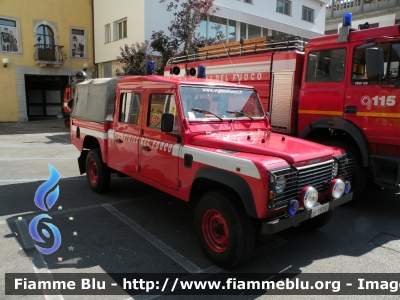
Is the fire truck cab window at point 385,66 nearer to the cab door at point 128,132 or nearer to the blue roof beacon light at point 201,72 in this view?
the blue roof beacon light at point 201,72

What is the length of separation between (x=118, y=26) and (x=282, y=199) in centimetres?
1957

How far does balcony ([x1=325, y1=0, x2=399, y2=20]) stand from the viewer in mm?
22694

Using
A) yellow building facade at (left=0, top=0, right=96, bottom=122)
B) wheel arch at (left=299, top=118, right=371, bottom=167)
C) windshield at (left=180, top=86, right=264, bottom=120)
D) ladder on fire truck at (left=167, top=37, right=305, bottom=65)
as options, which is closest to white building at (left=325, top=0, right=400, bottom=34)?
ladder on fire truck at (left=167, top=37, right=305, bottom=65)

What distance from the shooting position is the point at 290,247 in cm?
430

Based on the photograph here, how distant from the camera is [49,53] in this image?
21406mm

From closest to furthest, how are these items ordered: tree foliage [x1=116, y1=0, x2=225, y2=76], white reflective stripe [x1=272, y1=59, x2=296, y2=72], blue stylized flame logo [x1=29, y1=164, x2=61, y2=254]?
1. blue stylized flame logo [x1=29, y1=164, x2=61, y2=254]
2. white reflective stripe [x1=272, y1=59, x2=296, y2=72]
3. tree foliage [x1=116, y1=0, x2=225, y2=76]

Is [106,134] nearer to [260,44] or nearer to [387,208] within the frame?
[260,44]

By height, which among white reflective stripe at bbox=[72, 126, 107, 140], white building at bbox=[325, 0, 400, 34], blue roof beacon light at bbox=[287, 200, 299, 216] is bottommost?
blue roof beacon light at bbox=[287, 200, 299, 216]

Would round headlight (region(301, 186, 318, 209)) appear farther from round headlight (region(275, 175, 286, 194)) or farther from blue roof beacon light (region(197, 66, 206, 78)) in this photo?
blue roof beacon light (region(197, 66, 206, 78))

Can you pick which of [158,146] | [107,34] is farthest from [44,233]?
[107,34]

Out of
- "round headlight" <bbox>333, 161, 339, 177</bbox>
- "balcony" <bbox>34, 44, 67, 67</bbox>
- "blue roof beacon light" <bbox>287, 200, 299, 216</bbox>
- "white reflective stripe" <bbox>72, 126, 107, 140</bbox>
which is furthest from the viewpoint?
"balcony" <bbox>34, 44, 67, 67</bbox>

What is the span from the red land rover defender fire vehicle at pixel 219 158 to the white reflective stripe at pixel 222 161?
0.01 meters

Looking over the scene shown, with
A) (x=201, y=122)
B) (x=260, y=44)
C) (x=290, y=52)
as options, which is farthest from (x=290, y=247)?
(x=260, y=44)

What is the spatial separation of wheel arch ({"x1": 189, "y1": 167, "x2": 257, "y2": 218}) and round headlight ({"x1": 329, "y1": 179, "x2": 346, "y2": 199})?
1.12 m
